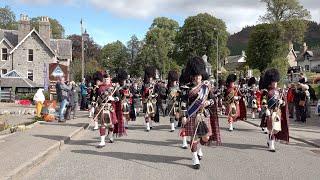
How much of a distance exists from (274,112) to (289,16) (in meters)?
73.2

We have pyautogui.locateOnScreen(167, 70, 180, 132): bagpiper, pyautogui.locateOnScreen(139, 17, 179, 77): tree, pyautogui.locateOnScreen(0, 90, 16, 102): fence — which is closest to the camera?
pyautogui.locateOnScreen(167, 70, 180, 132): bagpiper

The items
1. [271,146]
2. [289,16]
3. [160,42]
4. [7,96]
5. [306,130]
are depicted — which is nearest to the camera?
[271,146]

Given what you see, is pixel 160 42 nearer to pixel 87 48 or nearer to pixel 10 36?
pixel 87 48

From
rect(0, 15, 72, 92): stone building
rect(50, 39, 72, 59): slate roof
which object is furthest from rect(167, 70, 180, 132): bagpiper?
rect(50, 39, 72, 59): slate roof


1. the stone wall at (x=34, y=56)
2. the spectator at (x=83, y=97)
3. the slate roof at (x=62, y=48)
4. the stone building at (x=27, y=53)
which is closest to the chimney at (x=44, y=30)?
the stone building at (x=27, y=53)

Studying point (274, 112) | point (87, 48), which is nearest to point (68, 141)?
point (274, 112)

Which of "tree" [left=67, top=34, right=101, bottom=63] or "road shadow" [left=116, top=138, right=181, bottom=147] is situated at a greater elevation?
"tree" [left=67, top=34, right=101, bottom=63]

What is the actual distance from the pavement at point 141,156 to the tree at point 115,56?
345ft

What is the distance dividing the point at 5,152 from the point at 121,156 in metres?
2.75

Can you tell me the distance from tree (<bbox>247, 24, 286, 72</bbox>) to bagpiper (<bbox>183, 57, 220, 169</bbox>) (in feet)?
241

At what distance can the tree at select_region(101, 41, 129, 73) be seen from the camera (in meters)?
125

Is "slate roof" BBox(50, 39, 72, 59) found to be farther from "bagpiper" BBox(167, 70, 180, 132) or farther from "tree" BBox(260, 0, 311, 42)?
"bagpiper" BBox(167, 70, 180, 132)

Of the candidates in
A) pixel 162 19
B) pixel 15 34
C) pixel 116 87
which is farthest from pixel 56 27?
pixel 116 87

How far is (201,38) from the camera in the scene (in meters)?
87.4
